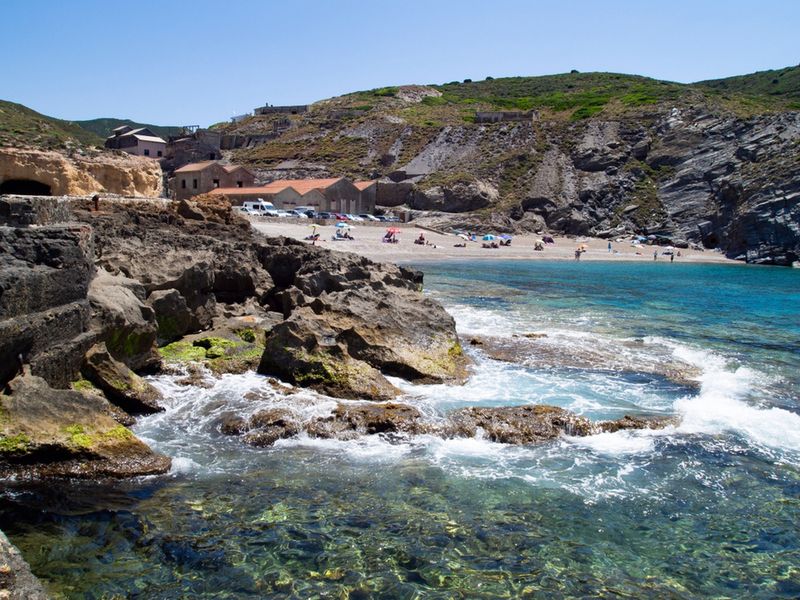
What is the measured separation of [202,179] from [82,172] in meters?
40.3

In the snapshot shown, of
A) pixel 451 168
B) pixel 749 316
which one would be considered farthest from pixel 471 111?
pixel 749 316

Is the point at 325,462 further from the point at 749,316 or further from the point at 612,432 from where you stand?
the point at 749,316

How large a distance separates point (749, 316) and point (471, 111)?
313 ft

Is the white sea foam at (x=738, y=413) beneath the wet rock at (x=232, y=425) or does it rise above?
above

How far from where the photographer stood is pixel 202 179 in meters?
65.8

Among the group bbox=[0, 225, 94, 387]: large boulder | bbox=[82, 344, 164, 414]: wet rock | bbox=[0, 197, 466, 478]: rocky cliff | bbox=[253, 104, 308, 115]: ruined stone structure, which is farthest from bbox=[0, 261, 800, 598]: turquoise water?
bbox=[253, 104, 308, 115]: ruined stone structure

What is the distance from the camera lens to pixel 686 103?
87.9 metres

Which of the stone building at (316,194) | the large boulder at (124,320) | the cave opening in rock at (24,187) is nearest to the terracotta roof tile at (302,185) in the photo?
the stone building at (316,194)

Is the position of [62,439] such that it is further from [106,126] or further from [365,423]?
[106,126]

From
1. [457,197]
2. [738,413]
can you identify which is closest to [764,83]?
[457,197]

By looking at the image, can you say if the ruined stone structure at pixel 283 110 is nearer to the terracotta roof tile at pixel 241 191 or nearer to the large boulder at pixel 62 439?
the terracotta roof tile at pixel 241 191

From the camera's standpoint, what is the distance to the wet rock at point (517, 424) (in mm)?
10375

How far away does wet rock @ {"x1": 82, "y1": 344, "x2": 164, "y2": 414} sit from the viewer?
10.4 metres

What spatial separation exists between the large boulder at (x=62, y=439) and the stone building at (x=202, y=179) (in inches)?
2305
